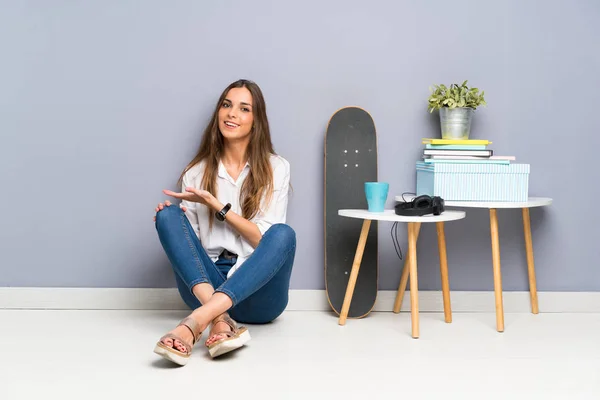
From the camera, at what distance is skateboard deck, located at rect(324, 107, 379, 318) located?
2.70 meters

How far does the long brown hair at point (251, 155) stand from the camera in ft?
8.14

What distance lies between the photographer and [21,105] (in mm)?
2738

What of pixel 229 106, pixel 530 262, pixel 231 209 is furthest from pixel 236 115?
pixel 530 262

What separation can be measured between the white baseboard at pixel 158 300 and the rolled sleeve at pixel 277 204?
0.42m

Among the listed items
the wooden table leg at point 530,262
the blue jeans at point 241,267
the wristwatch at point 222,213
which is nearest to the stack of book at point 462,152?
the wooden table leg at point 530,262

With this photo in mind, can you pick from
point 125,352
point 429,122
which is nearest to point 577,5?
point 429,122

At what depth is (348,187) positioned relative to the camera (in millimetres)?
2715

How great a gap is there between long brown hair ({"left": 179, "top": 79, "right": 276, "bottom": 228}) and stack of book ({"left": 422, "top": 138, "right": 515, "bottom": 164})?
617 millimetres

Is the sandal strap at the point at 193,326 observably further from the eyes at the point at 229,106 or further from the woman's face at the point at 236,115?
the eyes at the point at 229,106

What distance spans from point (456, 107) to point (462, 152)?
7.2 inches

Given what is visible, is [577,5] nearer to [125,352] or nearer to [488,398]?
[488,398]

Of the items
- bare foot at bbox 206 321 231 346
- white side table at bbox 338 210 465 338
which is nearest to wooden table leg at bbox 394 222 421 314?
white side table at bbox 338 210 465 338

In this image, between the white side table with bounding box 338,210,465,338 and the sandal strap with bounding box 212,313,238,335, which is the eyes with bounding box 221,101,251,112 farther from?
the sandal strap with bounding box 212,313,238,335

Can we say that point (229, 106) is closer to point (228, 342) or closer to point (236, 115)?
point (236, 115)
